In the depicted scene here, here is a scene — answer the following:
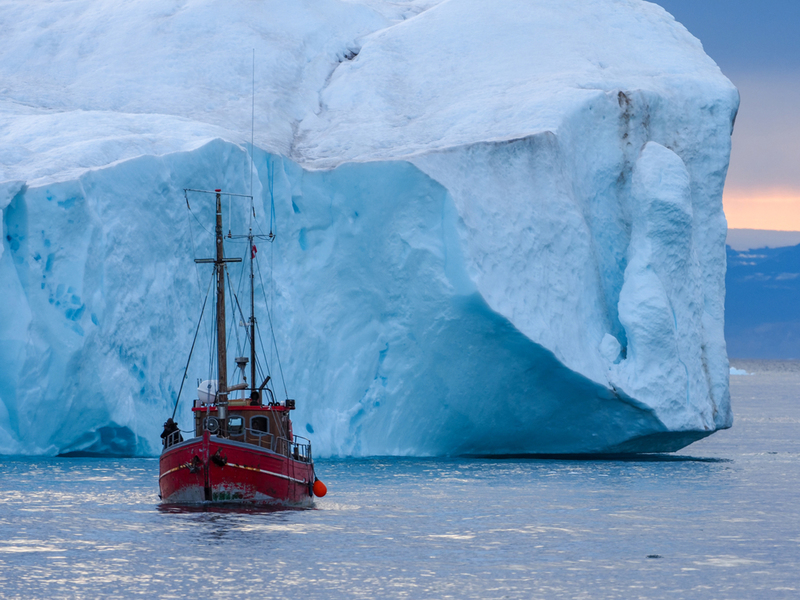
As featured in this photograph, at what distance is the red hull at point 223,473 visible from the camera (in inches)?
709

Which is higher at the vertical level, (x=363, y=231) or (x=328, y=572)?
(x=363, y=231)

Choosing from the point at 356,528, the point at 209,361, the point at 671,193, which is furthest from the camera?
the point at 671,193

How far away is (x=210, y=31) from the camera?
1160 inches

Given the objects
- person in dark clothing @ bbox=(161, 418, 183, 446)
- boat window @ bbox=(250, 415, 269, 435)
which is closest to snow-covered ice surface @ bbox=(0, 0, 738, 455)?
person in dark clothing @ bbox=(161, 418, 183, 446)


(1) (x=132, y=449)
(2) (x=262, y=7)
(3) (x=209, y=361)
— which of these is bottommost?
(1) (x=132, y=449)

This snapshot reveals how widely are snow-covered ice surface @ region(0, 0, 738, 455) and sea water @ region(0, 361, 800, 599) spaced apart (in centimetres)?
135

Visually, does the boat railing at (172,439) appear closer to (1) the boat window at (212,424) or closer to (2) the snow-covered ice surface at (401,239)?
(1) the boat window at (212,424)

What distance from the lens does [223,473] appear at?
18141 mm

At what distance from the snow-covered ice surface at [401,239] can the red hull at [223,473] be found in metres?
4.27

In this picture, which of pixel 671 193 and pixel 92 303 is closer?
pixel 92 303

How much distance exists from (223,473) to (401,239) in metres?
7.55

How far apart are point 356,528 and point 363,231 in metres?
8.84

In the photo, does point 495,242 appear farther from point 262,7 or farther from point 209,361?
point 262,7

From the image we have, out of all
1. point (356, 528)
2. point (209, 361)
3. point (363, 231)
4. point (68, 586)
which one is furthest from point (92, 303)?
point (68, 586)
